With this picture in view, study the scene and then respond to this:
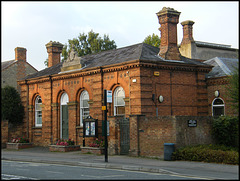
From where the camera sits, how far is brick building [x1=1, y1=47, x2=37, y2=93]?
41.8m

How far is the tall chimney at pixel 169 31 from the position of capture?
24.6m

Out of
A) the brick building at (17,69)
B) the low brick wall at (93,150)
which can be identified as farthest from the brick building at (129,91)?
the brick building at (17,69)

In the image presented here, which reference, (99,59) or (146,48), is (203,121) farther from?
(99,59)

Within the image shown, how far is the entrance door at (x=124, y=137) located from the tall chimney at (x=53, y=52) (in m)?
16.7

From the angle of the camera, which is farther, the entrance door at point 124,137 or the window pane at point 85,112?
the window pane at point 85,112

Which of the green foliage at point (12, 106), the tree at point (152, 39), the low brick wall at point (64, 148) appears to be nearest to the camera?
the low brick wall at point (64, 148)

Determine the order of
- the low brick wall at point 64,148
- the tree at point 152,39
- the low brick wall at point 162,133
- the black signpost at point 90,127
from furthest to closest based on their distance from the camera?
the tree at point 152,39 < the low brick wall at point 64,148 < the black signpost at point 90,127 < the low brick wall at point 162,133

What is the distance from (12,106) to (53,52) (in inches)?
288

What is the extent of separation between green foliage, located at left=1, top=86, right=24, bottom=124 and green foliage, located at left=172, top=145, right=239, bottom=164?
684 inches

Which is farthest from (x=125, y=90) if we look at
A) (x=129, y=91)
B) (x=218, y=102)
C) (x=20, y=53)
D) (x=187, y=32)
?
(x=20, y=53)

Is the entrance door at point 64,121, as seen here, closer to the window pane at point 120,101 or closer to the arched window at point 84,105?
the arched window at point 84,105

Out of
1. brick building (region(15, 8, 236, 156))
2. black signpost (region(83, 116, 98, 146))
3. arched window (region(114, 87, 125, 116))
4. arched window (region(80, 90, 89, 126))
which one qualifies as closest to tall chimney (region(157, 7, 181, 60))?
brick building (region(15, 8, 236, 156))

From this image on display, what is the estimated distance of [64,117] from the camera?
2819cm

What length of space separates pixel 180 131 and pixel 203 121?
1.58 metres
